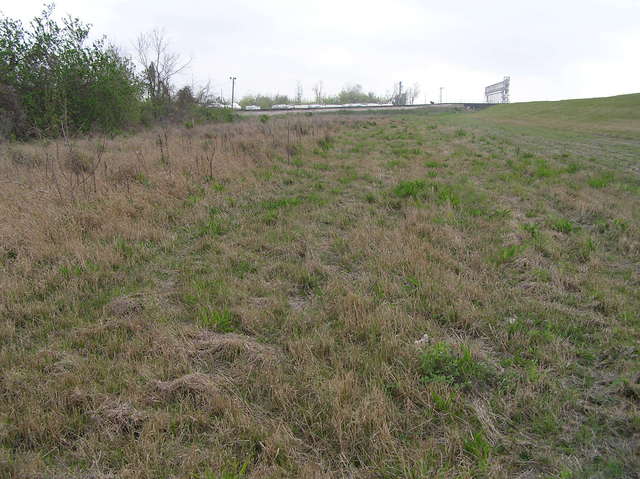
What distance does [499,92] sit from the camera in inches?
3797

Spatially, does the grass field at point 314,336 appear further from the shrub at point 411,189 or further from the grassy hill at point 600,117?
the grassy hill at point 600,117

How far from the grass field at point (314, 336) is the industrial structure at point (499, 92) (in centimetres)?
10327

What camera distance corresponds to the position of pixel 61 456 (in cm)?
204

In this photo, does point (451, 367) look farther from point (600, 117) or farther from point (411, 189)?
point (600, 117)

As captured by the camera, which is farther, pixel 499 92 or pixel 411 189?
pixel 499 92

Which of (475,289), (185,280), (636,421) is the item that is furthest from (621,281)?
(185,280)

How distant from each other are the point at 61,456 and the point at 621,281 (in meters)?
5.40

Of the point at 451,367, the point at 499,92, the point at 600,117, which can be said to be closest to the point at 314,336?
the point at 451,367

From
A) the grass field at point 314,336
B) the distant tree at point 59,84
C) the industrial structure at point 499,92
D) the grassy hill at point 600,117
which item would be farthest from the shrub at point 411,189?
the industrial structure at point 499,92

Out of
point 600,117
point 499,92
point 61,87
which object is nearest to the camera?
point 61,87

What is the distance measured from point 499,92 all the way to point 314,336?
113 m

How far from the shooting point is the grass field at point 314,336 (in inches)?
81.3

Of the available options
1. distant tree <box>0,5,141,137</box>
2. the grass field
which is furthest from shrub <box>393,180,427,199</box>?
distant tree <box>0,5,141,137</box>

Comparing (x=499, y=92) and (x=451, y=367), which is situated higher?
(x=499, y=92)
